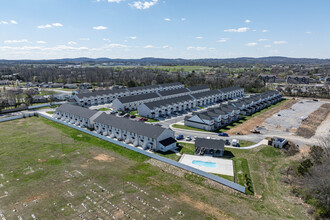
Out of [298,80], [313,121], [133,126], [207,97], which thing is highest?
[298,80]

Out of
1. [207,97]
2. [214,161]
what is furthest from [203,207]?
[207,97]

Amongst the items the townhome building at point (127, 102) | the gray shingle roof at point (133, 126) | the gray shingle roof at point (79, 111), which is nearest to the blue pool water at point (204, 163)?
the gray shingle roof at point (133, 126)

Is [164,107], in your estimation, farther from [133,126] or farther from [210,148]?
[210,148]

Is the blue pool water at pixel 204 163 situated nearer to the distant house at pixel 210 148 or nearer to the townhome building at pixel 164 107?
the distant house at pixel 210 148

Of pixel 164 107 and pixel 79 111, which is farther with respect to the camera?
pixel 164 107

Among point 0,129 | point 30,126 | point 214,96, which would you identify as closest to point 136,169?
point 30,126

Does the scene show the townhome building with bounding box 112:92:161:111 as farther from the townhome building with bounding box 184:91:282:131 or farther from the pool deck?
the pool deck

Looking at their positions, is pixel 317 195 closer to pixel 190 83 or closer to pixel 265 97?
pixel 265 97
